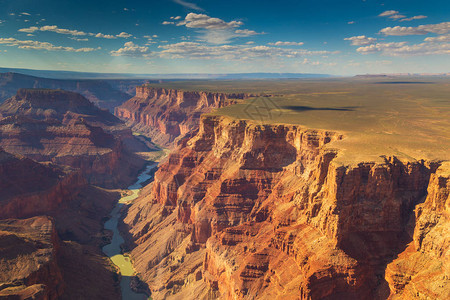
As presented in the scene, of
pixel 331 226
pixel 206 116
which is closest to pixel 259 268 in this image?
pixel 331 226

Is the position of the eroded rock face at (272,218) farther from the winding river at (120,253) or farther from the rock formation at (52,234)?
the rock formation at (52,234)

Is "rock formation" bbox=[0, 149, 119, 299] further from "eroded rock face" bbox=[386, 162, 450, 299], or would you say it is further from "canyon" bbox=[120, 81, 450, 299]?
"eroded rock face" bbox=[386, 162, 450, 299]

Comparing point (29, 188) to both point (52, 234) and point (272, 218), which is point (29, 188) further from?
point (272, 218)

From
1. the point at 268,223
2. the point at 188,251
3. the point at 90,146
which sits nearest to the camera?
the point at 268,223

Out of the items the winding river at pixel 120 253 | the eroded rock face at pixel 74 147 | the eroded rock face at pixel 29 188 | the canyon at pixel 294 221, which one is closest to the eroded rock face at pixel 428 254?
the canyon at pixel 294 221

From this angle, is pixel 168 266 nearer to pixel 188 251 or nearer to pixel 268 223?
pixel 188 251

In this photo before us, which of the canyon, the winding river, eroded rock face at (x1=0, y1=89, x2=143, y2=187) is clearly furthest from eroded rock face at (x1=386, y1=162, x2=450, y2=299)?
eroded rock face at (x1=0, y1=89, x2=143, y2=187)
